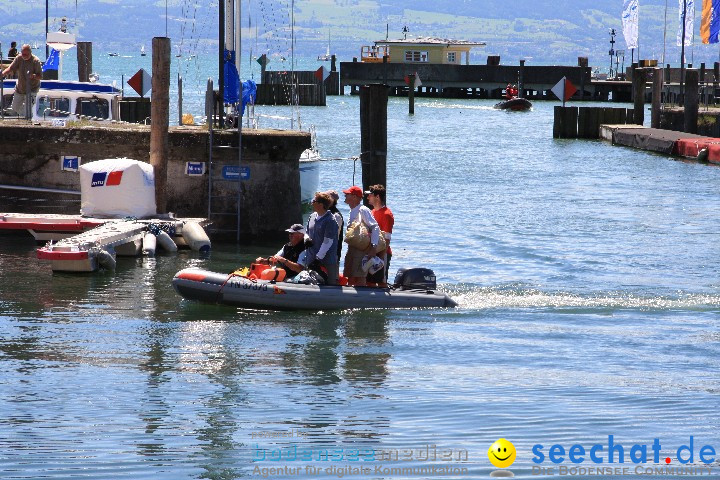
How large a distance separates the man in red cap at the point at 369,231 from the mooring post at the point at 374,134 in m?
5.79

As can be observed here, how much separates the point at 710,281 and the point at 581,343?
577 cm

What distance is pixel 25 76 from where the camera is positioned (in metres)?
25.1

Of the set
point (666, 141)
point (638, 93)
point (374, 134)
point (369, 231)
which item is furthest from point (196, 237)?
point (638, 93)

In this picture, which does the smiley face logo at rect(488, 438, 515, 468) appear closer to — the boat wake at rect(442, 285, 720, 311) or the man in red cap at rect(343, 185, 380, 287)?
the man in red cap at rect(343, 185, 380, 287)

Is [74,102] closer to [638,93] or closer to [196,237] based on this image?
[196,237]

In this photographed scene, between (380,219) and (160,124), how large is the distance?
694 cm

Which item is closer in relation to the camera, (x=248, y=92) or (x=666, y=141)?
(x=248, y=92)

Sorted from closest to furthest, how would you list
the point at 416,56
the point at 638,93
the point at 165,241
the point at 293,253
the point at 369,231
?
the point at 369,231, the point at 293,253, the point at 165,241, the point at 638,93, the point at 416,56

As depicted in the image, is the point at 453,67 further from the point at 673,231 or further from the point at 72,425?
the point at 72,425

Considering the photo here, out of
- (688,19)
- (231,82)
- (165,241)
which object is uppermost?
(688,19)

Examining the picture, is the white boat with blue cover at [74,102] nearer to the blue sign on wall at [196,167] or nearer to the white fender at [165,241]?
the blue sign on wall at [196,167]

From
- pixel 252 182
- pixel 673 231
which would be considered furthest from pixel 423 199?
pixel 252 182

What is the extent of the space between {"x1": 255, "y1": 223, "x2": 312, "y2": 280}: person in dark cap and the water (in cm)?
62

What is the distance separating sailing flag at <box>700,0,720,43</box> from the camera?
5056 centimetres
